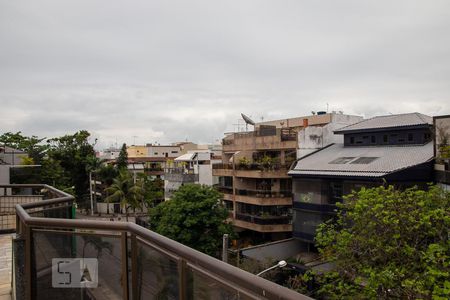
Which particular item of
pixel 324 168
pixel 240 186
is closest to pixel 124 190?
pixel 240 186

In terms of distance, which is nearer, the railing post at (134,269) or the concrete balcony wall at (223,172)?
the railing post at (134,269)

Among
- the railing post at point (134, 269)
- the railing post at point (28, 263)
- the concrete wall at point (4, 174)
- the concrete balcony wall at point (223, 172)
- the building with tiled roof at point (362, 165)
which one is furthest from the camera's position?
the concrete balcony wall at point (223, 172)

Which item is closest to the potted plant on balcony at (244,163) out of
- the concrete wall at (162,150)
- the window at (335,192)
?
the window at (335,192)

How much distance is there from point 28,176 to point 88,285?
30.3m

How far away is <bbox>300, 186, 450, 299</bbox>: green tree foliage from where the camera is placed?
841 cm

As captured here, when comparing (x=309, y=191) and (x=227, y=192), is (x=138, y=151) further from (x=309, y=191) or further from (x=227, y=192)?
(x=309, y=191)

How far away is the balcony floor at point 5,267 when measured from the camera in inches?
203

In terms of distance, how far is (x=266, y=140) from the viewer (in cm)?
2984

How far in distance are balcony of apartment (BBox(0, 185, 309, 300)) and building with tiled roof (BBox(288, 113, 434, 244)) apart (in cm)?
1761

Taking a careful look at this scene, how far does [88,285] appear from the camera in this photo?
3.16 metres

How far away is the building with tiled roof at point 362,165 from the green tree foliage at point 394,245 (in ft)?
26.4

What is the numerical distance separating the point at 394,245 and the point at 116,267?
8467 millimetres

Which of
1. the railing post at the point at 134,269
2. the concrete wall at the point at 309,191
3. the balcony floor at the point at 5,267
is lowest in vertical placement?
the concrete wall at the point at 309,191

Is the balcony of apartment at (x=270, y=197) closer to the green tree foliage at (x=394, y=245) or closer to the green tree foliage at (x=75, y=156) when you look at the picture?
the green tree foliage at (x=394, y=245)
